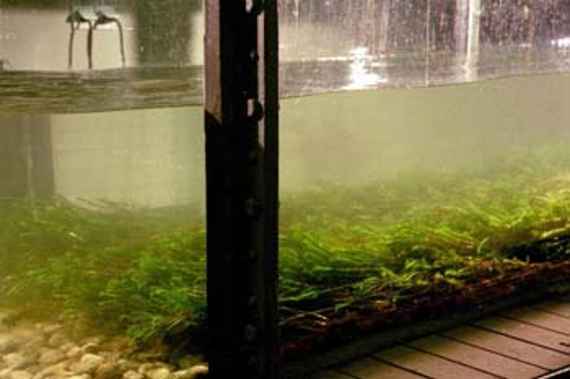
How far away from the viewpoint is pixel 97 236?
392cm

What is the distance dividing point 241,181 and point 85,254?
1.64m

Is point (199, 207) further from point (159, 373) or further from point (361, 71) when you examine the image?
point (159, 373)

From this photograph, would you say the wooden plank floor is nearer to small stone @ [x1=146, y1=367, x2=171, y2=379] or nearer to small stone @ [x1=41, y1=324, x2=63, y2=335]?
small stone @ [x1=146, y1=367, x2=171, y2=379]

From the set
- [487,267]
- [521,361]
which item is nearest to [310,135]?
[487,267]

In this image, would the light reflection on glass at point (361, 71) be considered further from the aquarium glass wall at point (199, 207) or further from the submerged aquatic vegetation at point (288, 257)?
the submerged aquatic vegetation at point (288, 257)

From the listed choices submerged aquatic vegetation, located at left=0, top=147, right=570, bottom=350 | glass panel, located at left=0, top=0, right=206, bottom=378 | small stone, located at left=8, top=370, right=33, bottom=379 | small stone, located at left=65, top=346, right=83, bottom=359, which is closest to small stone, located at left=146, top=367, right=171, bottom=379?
glass panel, located at left=0, top=0, right=206, bottom=378

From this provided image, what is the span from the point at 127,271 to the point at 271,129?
128 centimetres

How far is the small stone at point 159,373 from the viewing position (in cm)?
236

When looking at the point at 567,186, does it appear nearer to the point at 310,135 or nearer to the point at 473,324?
the point at 473,324

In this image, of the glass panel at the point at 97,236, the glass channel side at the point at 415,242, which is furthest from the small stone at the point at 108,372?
the glass channel side at the point at 415,242

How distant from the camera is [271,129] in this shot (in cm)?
212

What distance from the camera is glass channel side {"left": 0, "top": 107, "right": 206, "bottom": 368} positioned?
2594mm

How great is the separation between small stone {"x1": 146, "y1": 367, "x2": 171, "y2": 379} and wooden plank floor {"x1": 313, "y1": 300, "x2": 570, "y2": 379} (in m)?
0.55

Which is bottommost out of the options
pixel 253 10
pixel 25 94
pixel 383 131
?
pixel 383 131
